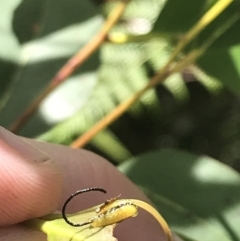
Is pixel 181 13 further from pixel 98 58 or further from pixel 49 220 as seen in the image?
pixel 49 220

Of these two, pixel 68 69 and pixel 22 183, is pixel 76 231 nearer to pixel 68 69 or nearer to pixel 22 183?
pixel 22 183

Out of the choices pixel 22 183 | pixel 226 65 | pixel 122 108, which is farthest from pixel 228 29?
pixel 22 183

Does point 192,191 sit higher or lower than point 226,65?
lower

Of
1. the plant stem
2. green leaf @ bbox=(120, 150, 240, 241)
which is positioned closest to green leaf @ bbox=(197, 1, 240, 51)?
green leaf @ bbox=(120, 150, 240, 241)

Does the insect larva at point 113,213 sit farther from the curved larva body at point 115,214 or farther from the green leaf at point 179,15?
the green leaf at point 179,15

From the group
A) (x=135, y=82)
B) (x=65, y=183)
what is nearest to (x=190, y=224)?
(x=65, y=183)

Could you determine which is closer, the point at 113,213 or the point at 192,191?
the point at 113,213

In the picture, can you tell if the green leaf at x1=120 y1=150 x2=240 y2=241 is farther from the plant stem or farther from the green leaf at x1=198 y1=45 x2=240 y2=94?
the plant stem
